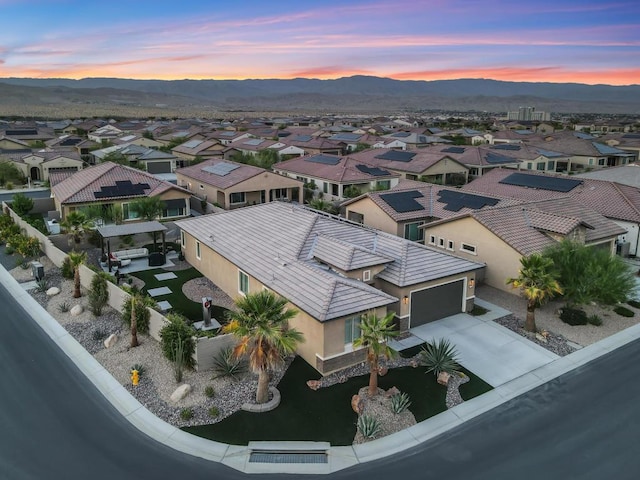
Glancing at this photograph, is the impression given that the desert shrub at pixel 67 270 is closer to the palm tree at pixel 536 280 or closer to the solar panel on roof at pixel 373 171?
the palm tree at pixel 536 280

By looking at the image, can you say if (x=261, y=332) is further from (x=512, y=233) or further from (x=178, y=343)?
(x=512, y=233)

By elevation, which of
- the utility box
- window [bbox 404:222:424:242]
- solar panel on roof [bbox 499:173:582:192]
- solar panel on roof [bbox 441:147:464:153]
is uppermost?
solar panel on roof [bbox 441:147:464:153]

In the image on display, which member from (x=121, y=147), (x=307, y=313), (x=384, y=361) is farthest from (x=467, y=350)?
(x=121, y=147)

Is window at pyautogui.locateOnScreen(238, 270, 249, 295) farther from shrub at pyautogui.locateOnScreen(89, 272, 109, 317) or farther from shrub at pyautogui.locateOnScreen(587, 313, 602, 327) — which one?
shrub at pyautogui.locateOnScreen(587, 313, 602, 327)

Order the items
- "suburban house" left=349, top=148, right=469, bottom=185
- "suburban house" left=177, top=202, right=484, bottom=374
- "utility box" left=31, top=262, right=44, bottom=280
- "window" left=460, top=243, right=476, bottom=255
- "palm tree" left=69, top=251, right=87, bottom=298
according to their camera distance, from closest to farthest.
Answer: "suburban house" left=177, top=202, right=484, bottom=374 → "palm tree" left=69, top=251, right=87, bottom=298 → "utility box" left=31, top=262, right=44, bottom=280 → "window" left=460, top=243, right=476, bottom=255 → "suburban house" left=349, top=148, right=469, bottom=185

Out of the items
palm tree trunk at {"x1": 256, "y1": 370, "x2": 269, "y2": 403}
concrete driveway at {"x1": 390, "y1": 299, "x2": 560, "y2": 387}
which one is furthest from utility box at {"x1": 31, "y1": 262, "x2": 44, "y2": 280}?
concrete driveway at {"x1": 390, "y1": 299, "x2": 560, "y2": 387}

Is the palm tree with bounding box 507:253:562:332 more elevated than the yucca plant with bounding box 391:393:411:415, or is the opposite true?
the palm tree with bounding box 507:253:562:332

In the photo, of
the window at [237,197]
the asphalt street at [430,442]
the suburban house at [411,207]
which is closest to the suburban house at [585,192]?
the suburban house at [411,207]
